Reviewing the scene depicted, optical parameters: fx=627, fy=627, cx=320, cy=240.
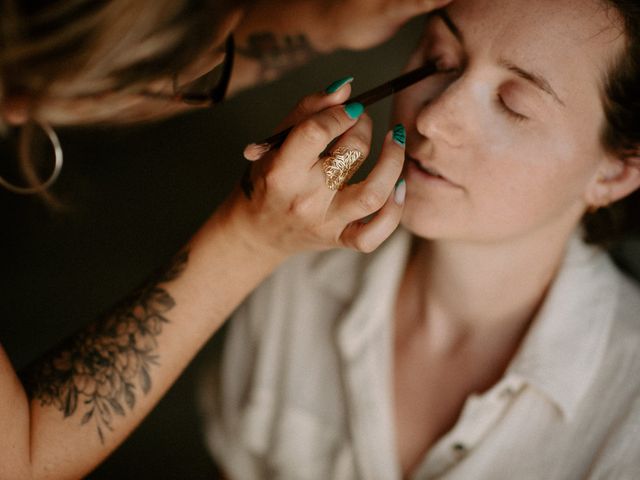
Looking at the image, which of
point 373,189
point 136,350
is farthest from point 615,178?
point 136,350

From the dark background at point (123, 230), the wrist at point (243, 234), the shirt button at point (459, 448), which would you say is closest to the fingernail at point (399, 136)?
the wrist at point (243, 234)

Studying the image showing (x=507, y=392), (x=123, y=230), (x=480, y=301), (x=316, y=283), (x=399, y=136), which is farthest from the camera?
(x=123, y=230)

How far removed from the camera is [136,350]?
0.99m

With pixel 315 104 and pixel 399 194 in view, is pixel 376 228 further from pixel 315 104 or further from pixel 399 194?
pixel 315 104

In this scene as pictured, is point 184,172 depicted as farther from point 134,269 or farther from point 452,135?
point 452,135

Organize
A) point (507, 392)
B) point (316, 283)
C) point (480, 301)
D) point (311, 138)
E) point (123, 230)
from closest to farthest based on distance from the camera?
1. point (311, 138)
2. point (507, 392)
3. point (480, 301)
4. point (316, 283)
5. point (123, 230)

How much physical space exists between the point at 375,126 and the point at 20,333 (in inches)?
51.8

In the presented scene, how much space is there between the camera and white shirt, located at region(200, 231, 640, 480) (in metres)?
1.07

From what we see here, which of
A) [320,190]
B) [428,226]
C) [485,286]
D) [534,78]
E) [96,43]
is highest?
[96,43]

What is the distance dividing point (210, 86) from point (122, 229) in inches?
48.8

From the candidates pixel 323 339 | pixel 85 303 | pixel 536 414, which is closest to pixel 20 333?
pixel 85 303

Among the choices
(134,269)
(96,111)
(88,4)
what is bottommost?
(134,269)

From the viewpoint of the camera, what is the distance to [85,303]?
2.06 metres

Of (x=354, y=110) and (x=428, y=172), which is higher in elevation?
(x=354, y=110)
